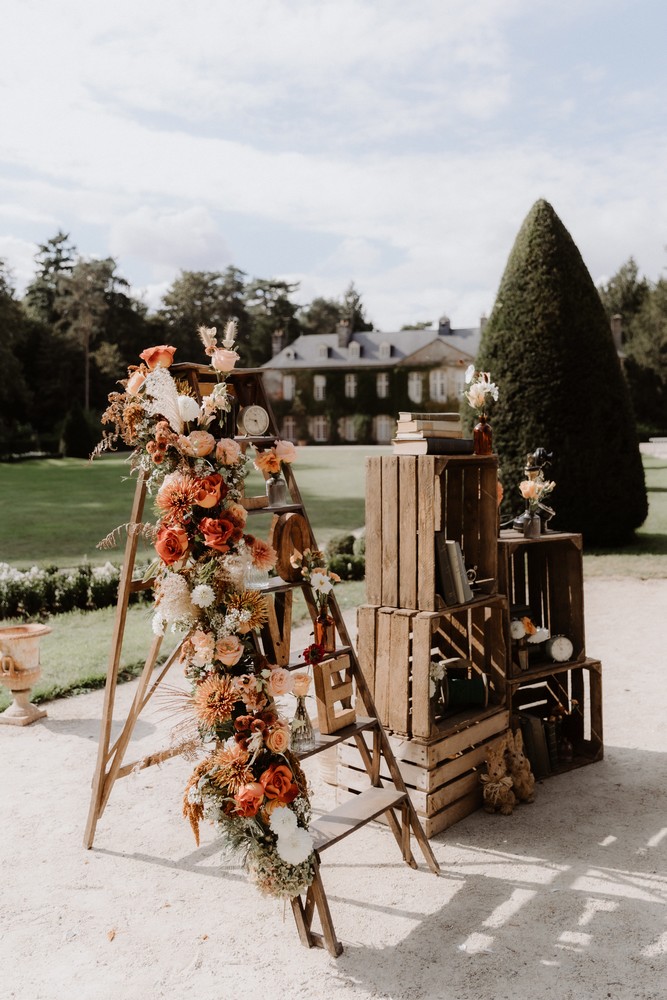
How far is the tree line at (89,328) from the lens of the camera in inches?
1688

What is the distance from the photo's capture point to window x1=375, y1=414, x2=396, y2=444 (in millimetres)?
52375

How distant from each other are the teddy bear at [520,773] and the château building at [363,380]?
153 feet

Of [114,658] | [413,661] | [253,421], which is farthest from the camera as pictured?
[413,661]

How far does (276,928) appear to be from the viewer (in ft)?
11.5

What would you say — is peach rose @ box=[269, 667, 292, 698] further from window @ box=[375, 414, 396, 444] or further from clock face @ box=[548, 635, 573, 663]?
window @ box=[375, 414, 396, 444]

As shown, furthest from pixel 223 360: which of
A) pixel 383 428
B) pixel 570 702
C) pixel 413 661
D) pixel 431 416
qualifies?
pixel 383 428

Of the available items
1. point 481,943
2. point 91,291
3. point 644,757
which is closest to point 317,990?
point 481,943

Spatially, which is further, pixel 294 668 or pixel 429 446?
pixel 429 446

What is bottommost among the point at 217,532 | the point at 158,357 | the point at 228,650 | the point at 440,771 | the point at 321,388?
the point at 440,771

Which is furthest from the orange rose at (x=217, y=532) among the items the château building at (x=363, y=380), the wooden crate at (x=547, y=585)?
the château building at (x=363, y=380)

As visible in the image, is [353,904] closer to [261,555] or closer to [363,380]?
[261,555]

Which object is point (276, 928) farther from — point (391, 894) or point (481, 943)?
point (481, 943)

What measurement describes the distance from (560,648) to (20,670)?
12.2 feet

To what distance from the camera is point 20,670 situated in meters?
6.01
